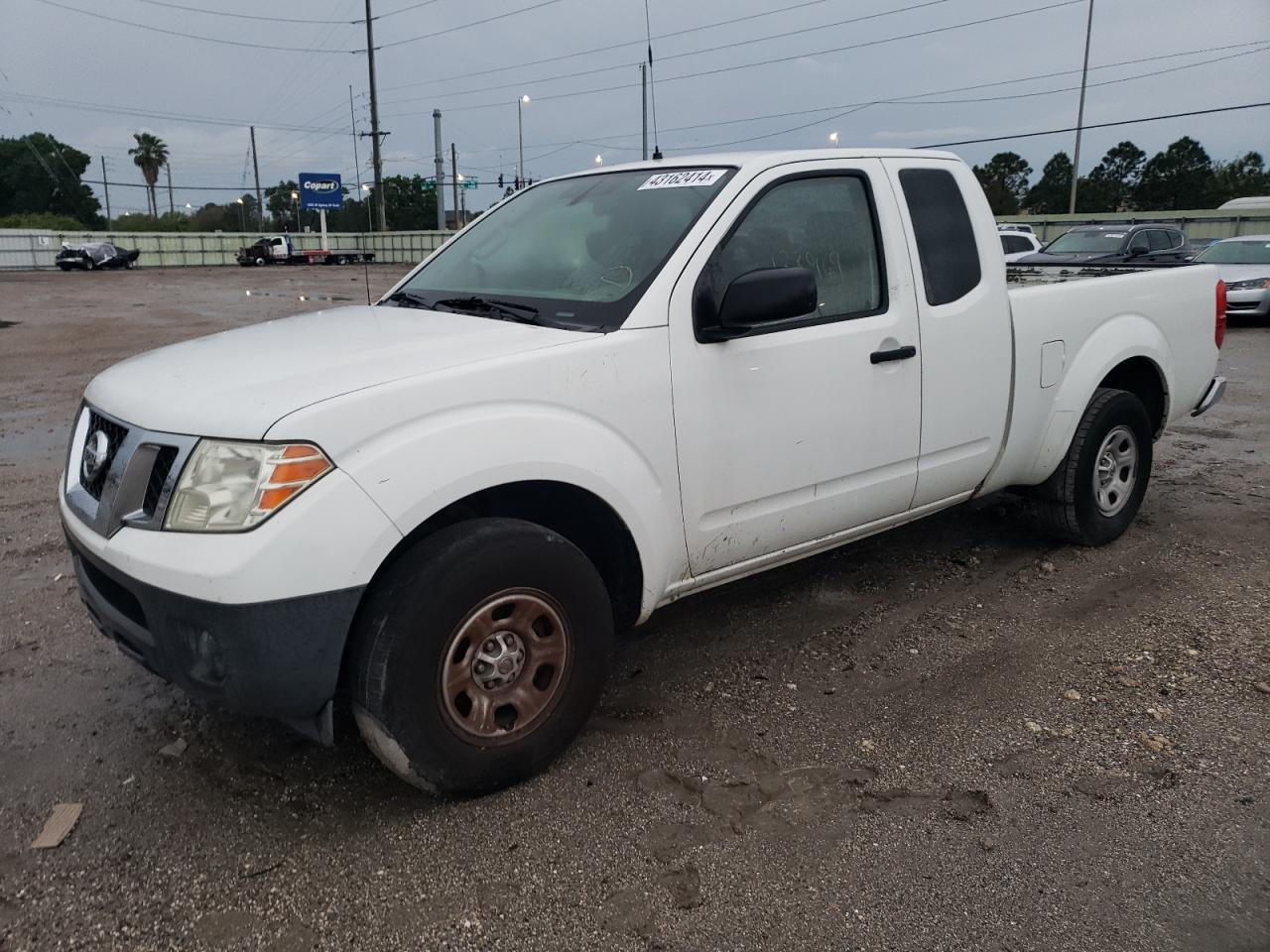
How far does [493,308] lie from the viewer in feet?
11.2

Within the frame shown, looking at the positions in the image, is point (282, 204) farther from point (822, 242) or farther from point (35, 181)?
point (822, 242)

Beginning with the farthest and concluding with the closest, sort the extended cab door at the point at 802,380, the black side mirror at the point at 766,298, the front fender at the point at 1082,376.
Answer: the front fender at the point at 1082,376 < the extended cab door at the point at 802,380 < the black side mirror at the point at 766,298

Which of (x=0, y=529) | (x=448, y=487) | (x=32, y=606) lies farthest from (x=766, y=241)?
(x=0, y=529)

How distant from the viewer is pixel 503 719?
9.53ft

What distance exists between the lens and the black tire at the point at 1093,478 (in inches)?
186

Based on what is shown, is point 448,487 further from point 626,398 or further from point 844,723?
point 844,723

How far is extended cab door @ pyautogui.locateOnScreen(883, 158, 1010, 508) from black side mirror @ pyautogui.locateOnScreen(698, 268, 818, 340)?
3.05 ft

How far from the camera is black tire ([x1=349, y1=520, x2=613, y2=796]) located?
8.45 ft

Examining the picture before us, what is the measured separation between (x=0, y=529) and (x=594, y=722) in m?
4.00

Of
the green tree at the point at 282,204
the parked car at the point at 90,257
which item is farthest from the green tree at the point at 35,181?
the parked car at the point at 90,257

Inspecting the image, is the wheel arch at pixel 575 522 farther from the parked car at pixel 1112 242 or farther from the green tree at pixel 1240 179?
the green tree at pixel 1240 179

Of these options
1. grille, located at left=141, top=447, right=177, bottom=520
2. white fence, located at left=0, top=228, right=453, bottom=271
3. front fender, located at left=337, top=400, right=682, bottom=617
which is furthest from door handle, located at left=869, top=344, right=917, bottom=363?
white fence, located at left=0, top=228, right=453, bottom=271

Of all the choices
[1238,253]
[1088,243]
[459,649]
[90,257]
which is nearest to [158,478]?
[459,649]

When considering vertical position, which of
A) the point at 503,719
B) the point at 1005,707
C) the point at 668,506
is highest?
the point at 668,506
